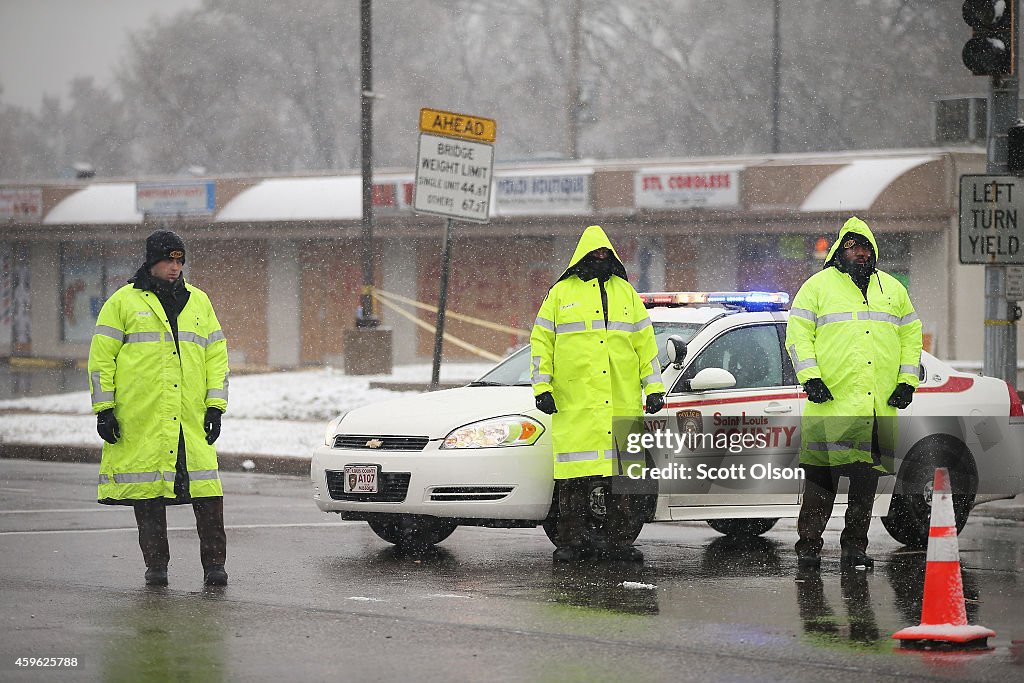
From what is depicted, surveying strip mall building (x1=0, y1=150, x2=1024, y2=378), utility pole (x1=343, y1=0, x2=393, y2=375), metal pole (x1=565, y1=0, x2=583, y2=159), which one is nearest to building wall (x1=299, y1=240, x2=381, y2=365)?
strip mall building (x1=0, y1=150, x2=1024, y2=378)

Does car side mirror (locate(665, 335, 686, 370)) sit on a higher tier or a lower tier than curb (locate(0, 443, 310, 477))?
higher

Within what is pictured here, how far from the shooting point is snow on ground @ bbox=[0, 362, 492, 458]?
17.1m

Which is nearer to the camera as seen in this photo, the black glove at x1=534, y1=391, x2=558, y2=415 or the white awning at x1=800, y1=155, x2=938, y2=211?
the black glove at x1=534, y1=391, x2=558, y2=415

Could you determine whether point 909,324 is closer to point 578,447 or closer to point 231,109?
point 578,447

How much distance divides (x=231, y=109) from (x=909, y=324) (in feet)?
187

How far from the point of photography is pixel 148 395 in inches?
324

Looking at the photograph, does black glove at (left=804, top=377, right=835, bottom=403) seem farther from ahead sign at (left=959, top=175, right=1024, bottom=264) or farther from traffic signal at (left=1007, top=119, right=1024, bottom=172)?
traffic signal at (left=1007, top=119, right=1024, bottom=172)

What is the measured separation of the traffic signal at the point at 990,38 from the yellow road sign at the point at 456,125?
432cm

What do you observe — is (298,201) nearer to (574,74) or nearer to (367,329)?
(574,74)

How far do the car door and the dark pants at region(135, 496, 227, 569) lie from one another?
2.57 metres

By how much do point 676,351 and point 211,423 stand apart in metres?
2.86

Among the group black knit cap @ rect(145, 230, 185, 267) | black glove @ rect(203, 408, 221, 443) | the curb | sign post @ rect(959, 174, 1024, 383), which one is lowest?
the curb

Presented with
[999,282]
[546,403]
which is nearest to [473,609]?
[546,403]

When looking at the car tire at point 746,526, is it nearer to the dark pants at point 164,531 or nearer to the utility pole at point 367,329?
the dark pants at point 164,531
